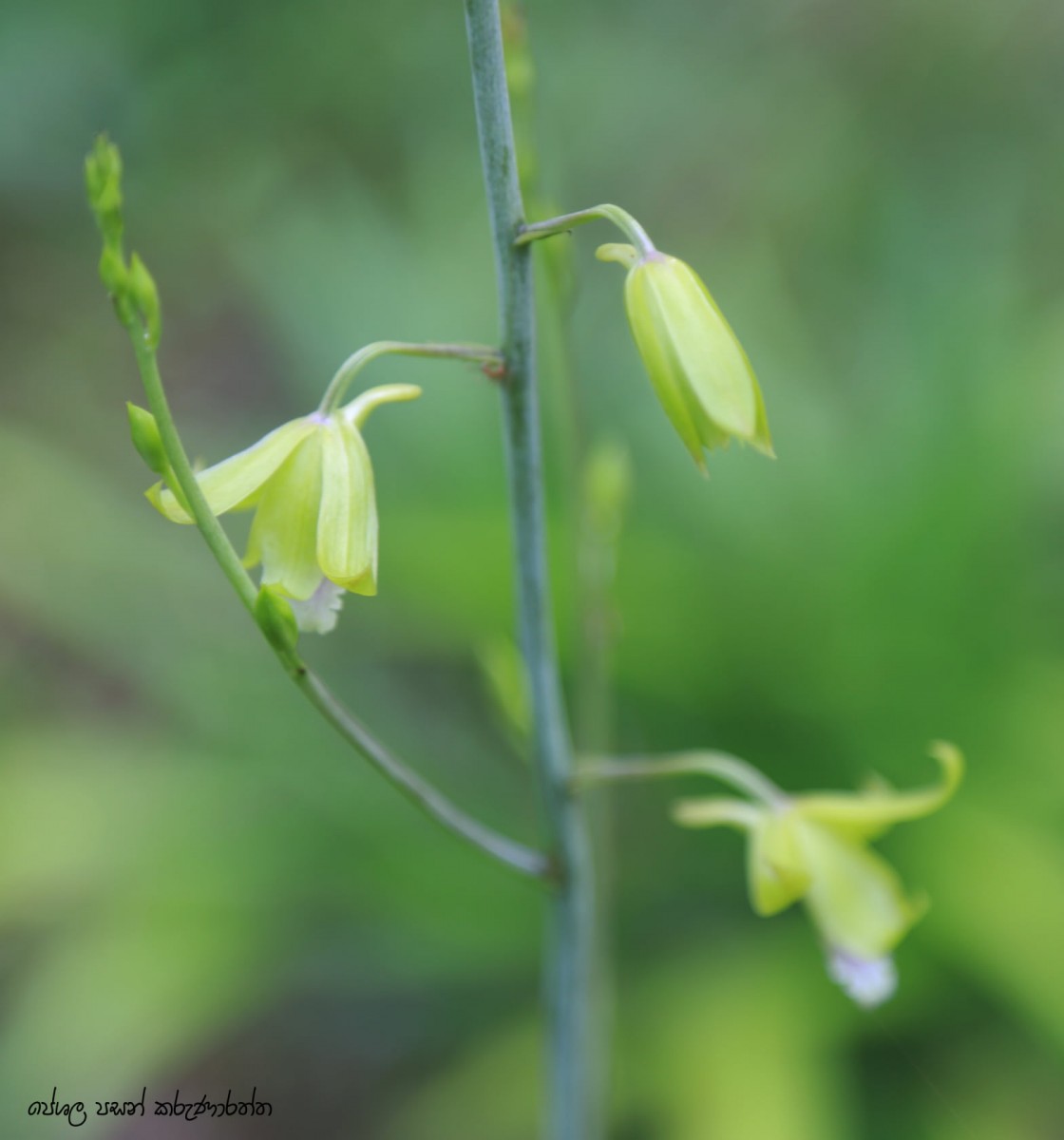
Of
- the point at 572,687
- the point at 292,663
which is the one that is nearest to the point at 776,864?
the point at 292,663

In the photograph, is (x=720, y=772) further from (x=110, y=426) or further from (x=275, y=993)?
(x=110, y=426)

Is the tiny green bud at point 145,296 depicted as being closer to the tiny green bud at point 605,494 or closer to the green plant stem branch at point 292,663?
the green plant stem branch at point 292,663

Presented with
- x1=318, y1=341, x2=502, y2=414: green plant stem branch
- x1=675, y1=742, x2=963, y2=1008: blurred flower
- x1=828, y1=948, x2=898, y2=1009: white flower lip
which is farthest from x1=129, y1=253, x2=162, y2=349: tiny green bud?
x1=828, y1=948, x2=898, y2=1009: white flower lip

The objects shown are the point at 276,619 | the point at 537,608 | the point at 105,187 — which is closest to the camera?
the point at 105,187

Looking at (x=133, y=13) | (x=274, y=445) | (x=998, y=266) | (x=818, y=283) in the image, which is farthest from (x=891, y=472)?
(x=133, y=13)

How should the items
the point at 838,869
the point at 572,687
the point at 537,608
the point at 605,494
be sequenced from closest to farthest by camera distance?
the point at 537,608 → the point at 838,869 → the point at 605,494 → the point at 572,687

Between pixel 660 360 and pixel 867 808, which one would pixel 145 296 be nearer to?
pixel 660 360
